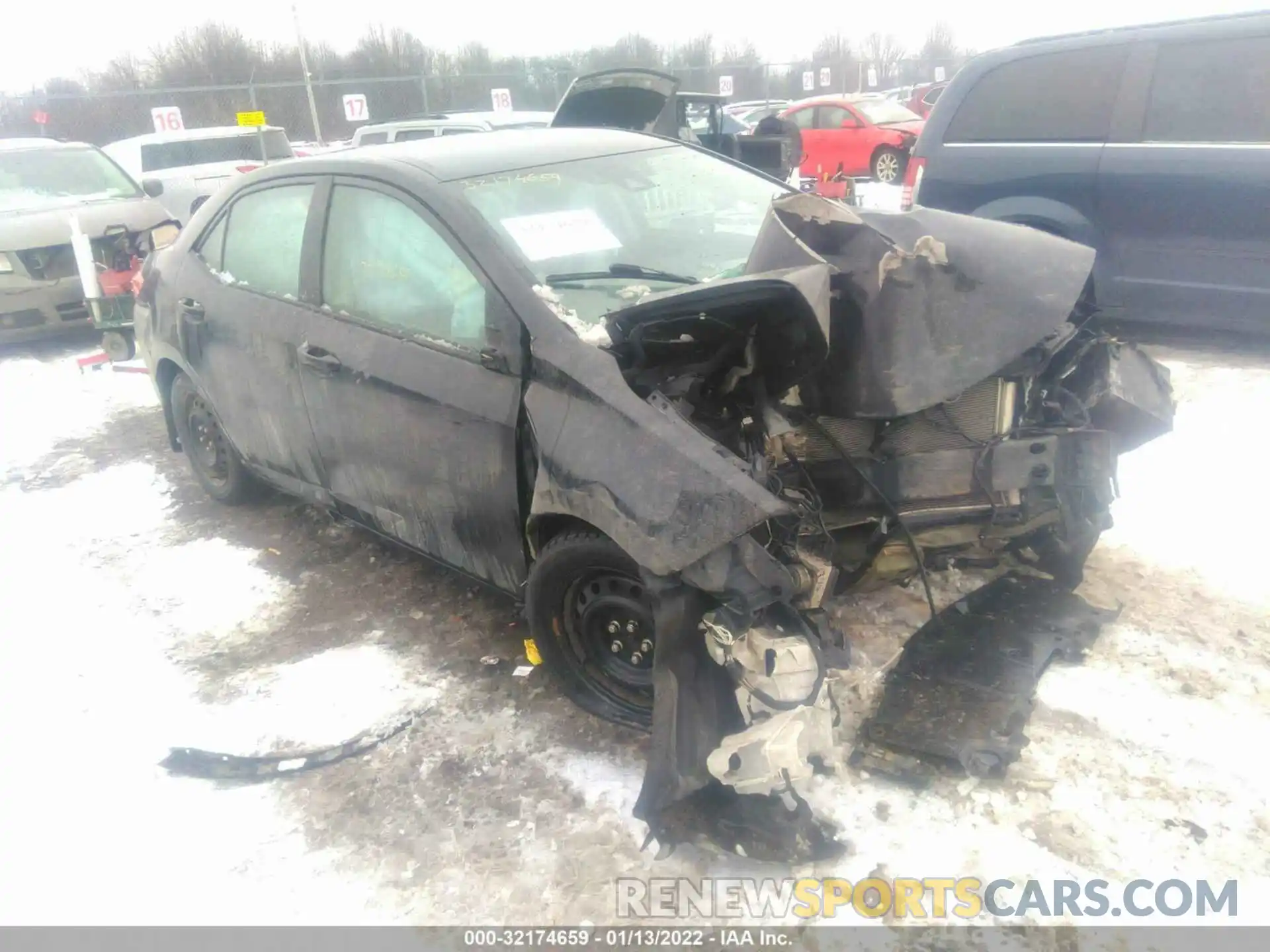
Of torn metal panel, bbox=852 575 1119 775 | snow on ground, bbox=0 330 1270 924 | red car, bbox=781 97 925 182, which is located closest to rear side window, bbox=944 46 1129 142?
snow on ground, bbox=0 330 1270 924

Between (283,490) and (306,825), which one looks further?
(283,490)

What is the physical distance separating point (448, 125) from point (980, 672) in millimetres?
10304

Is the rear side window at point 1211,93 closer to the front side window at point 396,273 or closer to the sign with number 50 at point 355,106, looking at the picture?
the front side window at point 396,273

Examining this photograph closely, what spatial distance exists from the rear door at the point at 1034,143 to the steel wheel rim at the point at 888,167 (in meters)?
9.32

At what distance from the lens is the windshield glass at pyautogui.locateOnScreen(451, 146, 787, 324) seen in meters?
2.92

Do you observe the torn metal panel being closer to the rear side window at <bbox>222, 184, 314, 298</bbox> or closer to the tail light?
the rear side window at <bbox>222, 184, 314, 298</bbox>

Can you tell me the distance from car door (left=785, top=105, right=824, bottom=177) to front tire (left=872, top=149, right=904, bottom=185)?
0.99 metres

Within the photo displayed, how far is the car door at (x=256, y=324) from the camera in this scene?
3600 mm

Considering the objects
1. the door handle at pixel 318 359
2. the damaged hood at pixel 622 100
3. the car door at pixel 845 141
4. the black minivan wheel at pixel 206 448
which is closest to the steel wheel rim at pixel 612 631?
the door handle at pixel 318 359

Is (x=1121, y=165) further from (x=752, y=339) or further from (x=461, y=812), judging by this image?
(x=461, y=812)

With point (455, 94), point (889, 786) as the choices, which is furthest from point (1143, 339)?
point (455, 94)

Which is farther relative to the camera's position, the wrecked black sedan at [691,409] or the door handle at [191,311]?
the door handle at [191,311]

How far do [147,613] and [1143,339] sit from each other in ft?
20.7

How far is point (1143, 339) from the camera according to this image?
19.9 feet
